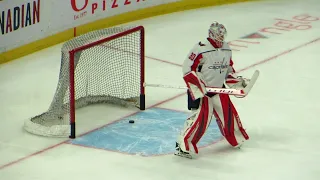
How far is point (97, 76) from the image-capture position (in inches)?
332

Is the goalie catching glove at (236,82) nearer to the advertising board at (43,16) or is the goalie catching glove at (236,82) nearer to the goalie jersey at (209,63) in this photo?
the goalie jersey at (209,63)

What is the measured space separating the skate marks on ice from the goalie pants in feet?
0.82

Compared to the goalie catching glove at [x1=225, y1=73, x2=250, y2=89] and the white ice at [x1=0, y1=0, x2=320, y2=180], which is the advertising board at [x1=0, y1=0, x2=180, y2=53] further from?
the goalie catching glove at [x1=225, y1=73, x2=250, y2=89]

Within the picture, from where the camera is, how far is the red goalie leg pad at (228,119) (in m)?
7.29

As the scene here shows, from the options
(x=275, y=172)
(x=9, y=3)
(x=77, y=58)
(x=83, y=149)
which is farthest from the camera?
(x=9, y=3)

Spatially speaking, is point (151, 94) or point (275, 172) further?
point (151, 94)

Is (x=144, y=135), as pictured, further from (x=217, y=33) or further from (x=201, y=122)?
(x=217, y=33)

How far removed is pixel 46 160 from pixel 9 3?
2755mm

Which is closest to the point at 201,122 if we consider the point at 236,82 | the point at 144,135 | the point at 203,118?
the point at 203,118

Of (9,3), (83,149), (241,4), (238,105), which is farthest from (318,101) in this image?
(241,4)

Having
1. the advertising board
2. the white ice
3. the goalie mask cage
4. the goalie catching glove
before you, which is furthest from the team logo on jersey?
the advertising board

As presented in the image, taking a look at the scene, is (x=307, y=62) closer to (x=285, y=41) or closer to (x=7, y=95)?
(x=285, y=41)

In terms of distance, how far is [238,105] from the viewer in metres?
8.65

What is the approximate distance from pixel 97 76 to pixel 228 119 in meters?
1.58
